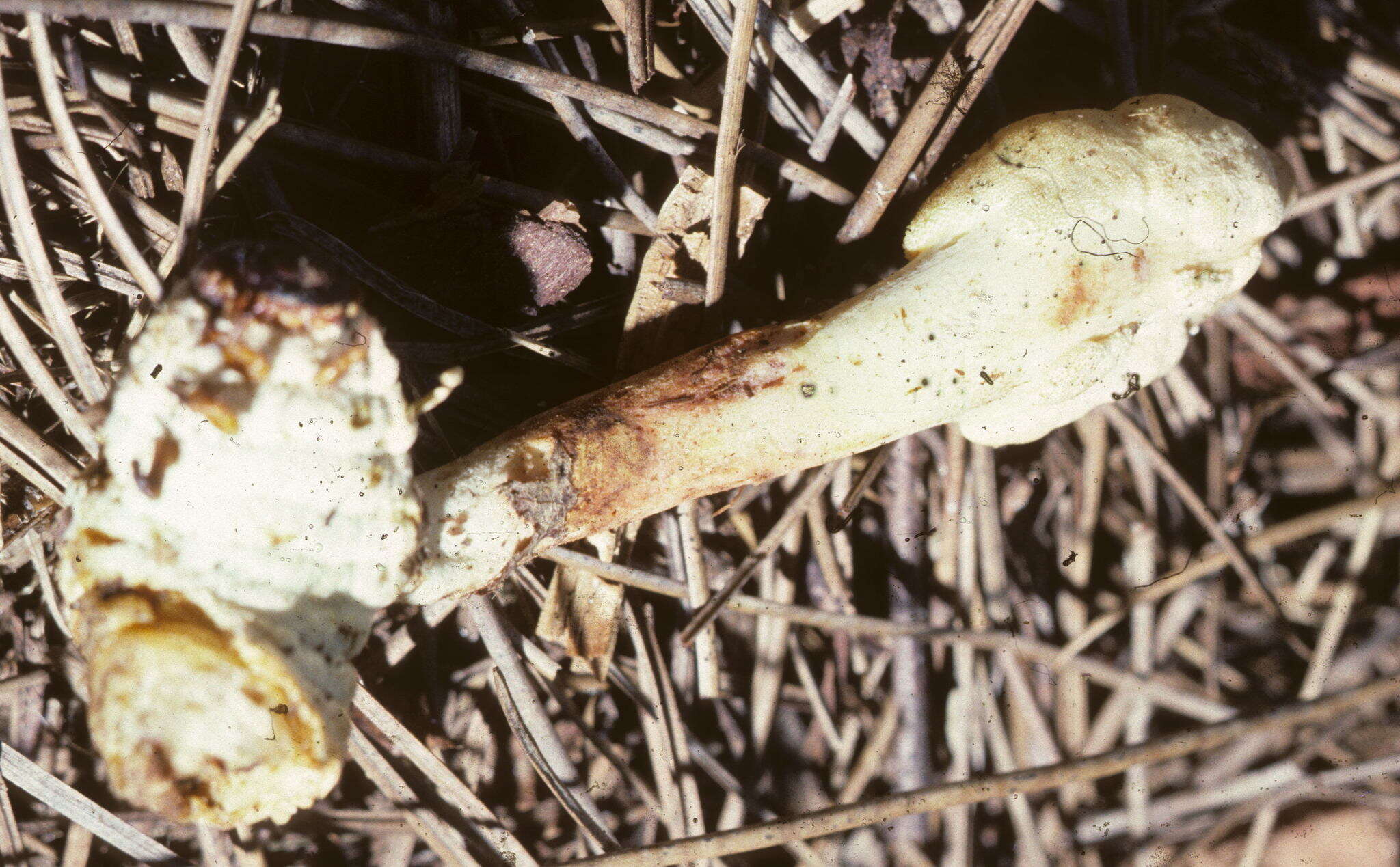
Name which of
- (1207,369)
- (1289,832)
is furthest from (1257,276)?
(1289,832)

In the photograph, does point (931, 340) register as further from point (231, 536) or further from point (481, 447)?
point (231, 536)

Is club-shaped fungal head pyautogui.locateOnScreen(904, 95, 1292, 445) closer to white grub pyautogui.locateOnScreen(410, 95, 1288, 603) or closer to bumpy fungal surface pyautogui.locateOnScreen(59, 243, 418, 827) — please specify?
white grub pyautogui.locateOnScreen(410, 95, 1288, 603)

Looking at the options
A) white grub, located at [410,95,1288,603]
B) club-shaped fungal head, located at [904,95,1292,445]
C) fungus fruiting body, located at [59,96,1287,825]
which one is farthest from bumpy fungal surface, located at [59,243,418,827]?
club-shaped fungal head, located at [904,95,1292,445]

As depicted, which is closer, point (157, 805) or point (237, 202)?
point (157, 805)

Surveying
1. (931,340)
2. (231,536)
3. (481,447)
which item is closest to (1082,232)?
(931,340)

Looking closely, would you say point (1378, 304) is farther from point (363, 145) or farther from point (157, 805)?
point (157, 805)

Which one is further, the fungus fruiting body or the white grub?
the white grub
